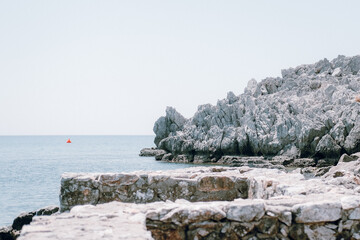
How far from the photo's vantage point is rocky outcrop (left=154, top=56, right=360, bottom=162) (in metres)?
50.0

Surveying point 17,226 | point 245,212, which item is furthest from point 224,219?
point 17,226

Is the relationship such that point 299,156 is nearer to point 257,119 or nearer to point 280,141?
point 280,141

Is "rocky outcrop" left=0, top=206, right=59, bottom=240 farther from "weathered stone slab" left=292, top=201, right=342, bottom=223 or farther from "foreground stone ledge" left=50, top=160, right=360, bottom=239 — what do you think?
"weathered stone slab" left=292, top=201, right=342, bottom=223

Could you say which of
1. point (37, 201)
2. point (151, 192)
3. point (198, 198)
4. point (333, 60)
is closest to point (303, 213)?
point (198, 198)

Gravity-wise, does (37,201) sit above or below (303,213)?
below

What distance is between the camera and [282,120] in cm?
5619

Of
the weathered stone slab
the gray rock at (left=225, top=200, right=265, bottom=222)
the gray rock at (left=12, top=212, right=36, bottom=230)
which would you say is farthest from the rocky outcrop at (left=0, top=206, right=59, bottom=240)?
the weathered stone slab

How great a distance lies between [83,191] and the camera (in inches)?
381

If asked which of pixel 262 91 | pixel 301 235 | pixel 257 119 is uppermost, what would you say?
pixel 262 91

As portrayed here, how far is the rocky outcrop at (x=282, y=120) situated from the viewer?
50031 mm

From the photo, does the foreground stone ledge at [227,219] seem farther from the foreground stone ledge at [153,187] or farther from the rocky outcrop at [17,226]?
the rocky outcrop at [17,226]

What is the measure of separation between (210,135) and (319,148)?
18.4 m

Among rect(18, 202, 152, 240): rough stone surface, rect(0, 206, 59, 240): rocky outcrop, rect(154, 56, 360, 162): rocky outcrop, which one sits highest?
rect(154, 56, 360, 162): rocky outcrop

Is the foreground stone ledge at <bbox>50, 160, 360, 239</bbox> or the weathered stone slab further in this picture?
the weathered stone slab
